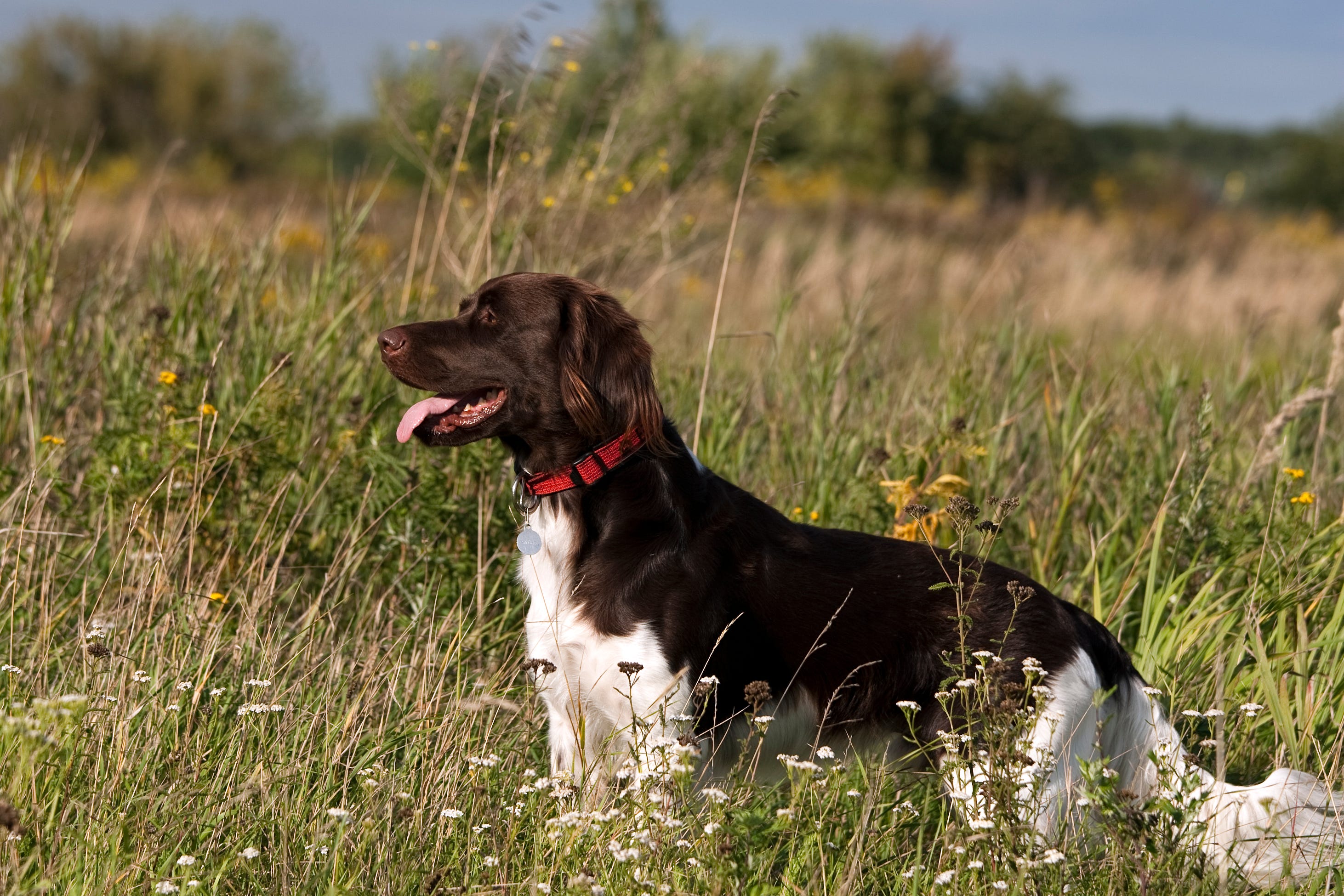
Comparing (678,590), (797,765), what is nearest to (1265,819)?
(797,765)

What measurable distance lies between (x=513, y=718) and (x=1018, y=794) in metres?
1.23

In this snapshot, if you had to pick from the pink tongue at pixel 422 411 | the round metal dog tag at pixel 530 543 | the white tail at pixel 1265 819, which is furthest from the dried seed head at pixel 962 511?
the pink tongue at pixel 422 411

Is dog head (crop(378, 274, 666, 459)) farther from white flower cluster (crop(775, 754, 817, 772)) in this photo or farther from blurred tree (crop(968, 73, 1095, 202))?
blurred tree (crop(968, 73, 1095, 202))

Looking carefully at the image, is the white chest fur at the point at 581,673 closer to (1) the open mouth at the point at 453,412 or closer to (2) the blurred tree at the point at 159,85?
(1) the open mouth at the point at 453,412

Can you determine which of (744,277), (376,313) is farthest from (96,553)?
(744,277)

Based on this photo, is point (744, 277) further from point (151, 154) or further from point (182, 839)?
point (151, 154)

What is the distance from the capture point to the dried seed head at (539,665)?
265 cm

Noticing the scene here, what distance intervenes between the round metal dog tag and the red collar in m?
0.13

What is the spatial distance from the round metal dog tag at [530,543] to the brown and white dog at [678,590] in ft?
0.05

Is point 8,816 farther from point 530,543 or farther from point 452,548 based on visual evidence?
point 452,548

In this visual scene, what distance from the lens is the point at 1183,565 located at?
4.09 metres

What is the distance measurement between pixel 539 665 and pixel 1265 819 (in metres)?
1.67

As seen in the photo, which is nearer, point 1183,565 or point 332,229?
point 1183,565

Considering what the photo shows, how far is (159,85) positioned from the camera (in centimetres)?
2964
